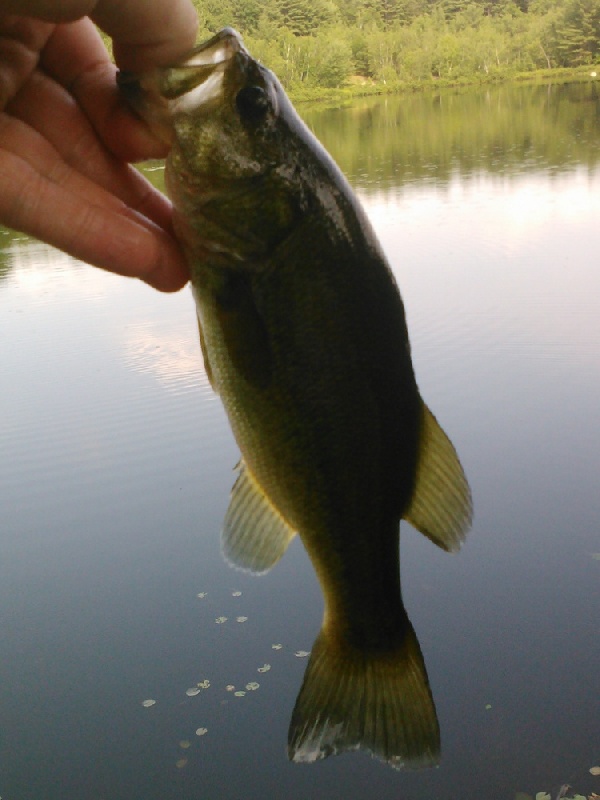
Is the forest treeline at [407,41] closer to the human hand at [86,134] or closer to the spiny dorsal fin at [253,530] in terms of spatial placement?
the human hand at [86,134]

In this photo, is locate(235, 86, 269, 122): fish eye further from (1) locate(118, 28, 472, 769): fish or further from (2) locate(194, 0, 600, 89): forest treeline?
(2) locate(194, 0, 600, 89): forest treeline

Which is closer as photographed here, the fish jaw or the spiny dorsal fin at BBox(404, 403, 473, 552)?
the fish jaw

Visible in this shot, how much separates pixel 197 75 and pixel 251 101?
0.11m

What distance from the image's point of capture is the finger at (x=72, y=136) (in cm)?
178

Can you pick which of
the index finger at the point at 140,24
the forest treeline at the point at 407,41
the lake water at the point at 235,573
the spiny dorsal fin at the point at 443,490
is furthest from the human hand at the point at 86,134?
the forest treeline at the point at 407,41

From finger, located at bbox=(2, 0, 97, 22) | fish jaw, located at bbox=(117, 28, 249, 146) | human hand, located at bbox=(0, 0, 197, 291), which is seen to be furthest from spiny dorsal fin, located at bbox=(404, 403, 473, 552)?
finger, located at bbox=(2, 0, 97, 22)

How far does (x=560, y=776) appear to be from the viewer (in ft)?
14.7

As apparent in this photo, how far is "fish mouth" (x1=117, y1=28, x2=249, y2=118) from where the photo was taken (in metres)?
1.45

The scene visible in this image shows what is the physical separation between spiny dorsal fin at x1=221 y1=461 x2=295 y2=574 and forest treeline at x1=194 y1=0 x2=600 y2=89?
55662mm

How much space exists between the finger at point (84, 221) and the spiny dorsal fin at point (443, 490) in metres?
0.63

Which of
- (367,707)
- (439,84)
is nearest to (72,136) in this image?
(367,707)

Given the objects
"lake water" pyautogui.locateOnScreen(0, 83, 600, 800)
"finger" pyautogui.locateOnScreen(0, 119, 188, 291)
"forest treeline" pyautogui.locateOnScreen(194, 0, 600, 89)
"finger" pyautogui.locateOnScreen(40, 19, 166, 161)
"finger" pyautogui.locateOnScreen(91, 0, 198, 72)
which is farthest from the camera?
"forest treeline" pyautogui.locateOnScreen(194, 0, 600, 89)

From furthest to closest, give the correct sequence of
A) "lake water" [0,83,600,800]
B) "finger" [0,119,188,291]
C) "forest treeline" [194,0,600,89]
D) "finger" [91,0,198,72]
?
"forest treeline" [194,0,600,89], "lake water" [0,83,600,800], "finger" [0,119,188,291], "finger" [91,0,198,72]

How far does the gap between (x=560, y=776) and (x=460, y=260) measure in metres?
9.86
